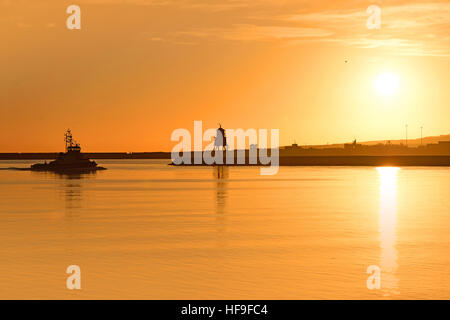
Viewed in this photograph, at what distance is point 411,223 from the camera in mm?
40594

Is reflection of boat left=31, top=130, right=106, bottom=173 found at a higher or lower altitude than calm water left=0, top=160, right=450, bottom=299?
higher

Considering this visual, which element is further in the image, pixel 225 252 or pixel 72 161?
pixel 72 161

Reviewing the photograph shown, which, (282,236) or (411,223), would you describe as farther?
(411,223)

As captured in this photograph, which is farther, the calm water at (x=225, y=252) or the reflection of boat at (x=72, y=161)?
the reflection of boat at (x=72, y=161)

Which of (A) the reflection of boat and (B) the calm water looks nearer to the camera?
(B) the calm water

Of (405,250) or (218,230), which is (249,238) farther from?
(405,250)

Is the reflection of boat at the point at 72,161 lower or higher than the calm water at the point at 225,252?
higher

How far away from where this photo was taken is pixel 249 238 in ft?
108
